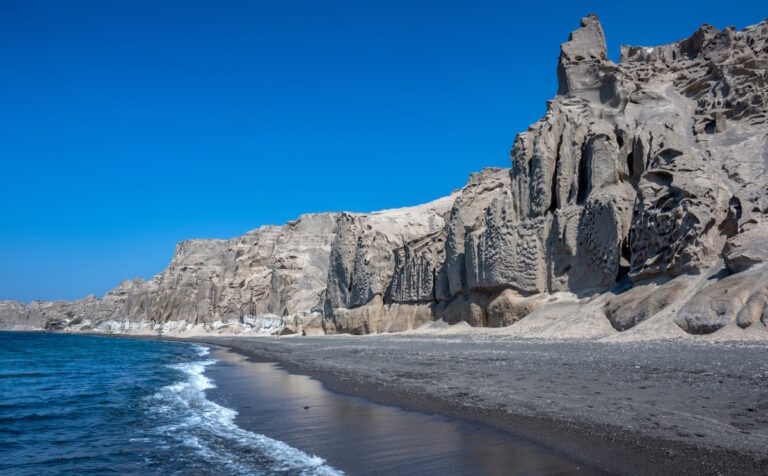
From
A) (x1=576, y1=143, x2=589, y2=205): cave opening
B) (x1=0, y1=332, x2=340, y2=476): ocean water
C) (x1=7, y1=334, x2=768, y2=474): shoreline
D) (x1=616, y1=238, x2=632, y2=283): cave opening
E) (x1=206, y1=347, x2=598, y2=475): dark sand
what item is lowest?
(x1=0, y1=332, x2=340, y2=476): ocean water

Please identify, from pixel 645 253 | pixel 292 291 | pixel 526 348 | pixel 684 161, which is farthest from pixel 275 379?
pixel 292 291

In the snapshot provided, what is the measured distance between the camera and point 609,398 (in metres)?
8.67

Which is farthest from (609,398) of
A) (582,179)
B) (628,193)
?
(582,179)

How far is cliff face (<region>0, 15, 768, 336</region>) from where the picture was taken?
18422 millimetres

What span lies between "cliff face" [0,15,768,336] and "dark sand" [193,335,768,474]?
4.37 m

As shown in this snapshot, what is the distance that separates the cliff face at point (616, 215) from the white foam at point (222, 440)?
12.5m

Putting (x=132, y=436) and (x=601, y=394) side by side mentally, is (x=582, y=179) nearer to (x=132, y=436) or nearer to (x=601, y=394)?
(x=601, y=394)

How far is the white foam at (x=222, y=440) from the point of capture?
22.8ft

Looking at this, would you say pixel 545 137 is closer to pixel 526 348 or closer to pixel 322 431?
pixel 526 348

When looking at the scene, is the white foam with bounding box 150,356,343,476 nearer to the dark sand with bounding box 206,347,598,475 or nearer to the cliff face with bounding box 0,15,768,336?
the dark sand with bounding box 206,347,598,475

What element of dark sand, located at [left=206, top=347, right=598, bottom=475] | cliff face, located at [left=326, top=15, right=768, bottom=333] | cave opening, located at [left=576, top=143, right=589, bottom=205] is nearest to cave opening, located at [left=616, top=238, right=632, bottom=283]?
cliff face, located at [left=326, top=15, right=768, bottom=333]

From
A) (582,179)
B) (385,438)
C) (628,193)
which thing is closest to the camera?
(385,438)

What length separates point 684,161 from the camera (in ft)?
68.1

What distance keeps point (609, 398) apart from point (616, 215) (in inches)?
594
